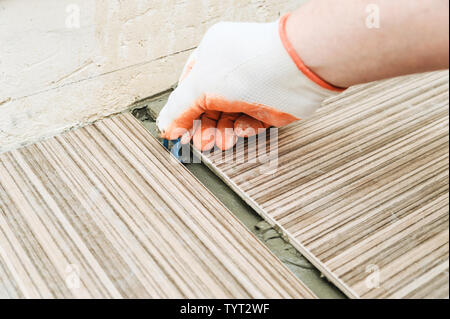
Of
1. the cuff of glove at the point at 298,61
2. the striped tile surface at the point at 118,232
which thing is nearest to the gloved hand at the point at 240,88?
the cuff of glove at the point at 298,61

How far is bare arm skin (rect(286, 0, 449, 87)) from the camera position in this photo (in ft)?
2.15

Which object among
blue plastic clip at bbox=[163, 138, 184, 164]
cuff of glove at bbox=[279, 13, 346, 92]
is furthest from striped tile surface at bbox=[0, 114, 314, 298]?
cuff of glove at bbox=[279, 13, 346, 92]

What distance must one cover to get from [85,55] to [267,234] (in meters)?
0.57

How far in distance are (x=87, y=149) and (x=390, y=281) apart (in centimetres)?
68

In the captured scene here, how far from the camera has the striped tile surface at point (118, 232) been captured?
693mm

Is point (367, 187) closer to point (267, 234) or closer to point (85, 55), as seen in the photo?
point (267, 234)

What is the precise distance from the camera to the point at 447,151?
3.02 ft

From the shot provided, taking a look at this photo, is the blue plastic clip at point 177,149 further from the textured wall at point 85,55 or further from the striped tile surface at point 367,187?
the textured wall at point 85,55

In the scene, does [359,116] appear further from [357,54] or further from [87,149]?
[87,149]

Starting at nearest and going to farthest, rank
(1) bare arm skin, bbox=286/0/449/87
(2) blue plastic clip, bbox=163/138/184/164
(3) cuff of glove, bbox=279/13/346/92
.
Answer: (1) bare arm skin, bbox=286/0/449/87, (3) cuff of glove, bbox=279/13/346/92, (2) blue plastic clip, bbox=163/138/184/164

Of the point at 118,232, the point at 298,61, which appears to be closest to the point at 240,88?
the point at 298,61

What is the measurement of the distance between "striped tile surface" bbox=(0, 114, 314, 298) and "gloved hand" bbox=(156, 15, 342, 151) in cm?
11

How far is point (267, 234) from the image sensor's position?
792 mm

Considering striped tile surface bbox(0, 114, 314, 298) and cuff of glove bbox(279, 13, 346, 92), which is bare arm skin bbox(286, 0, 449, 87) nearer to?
cuff of glove bbox(279, 13, 346, 92)
